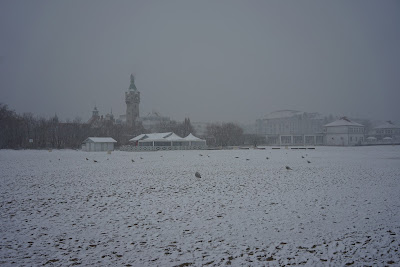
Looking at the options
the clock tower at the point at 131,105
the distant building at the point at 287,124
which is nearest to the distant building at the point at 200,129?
the distant building at the point at 287,124

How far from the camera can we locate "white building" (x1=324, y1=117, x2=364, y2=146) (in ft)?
280

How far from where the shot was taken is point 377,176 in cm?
1675

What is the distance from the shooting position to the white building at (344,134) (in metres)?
85.3

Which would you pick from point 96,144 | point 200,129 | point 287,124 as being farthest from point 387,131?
point 96,144

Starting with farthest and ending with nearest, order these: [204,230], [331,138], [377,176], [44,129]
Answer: [331,138], [44,129], [377,176], [204,230]

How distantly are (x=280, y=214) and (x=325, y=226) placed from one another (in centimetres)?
153

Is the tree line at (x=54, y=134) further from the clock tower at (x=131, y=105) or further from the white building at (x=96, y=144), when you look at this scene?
the clock tower at (x=131, y=105)

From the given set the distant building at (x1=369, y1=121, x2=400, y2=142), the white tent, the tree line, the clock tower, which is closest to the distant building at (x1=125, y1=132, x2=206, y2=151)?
the white tent

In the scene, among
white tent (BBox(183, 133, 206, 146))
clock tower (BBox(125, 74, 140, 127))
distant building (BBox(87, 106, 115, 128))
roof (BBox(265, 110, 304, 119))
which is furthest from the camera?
clock tower (BBox(125, 74, 140, 127))

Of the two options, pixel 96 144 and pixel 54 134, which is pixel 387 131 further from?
pixel 54 134

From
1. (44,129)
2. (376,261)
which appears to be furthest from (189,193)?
(44,129)

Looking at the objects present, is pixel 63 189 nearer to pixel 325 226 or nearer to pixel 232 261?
pixel 232 261

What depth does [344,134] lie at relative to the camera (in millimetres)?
85688

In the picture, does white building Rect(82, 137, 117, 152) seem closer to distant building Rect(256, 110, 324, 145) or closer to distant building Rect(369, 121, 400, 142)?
distant building Rect(256, 110, 324, 145)
